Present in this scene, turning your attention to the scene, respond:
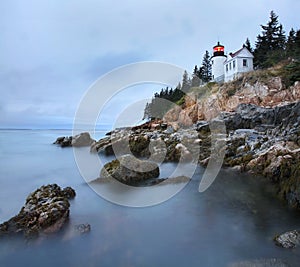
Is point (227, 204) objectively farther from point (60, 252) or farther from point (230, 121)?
point (230, 121)

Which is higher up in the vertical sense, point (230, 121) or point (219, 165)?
point (230, 121)

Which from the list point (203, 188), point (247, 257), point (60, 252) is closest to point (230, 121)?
point (203, 188)

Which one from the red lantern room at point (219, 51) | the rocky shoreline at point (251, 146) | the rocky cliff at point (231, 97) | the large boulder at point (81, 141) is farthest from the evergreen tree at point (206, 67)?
the large boulder at point (81, 141)

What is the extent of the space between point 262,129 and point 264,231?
12.5 metres

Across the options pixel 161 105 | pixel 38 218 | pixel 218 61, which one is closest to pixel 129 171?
pixel 38 218

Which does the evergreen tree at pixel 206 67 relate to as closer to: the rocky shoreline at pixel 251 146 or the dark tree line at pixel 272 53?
the dark tree line at pixel 272 53

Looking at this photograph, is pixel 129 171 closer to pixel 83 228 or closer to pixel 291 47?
pixel 83 228

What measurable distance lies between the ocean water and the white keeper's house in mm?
22670

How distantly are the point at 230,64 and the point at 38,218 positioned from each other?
30.0 metres

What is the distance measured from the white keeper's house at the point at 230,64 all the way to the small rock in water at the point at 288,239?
85.6 ft

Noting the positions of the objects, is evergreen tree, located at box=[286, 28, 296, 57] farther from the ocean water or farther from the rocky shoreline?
the ocean water

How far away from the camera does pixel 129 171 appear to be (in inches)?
452

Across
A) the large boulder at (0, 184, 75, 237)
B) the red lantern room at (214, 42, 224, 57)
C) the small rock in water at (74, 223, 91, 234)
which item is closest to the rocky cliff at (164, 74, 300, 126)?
the red lantern room at (214, 42, 224, 57)

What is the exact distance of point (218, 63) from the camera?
34.7 meters
